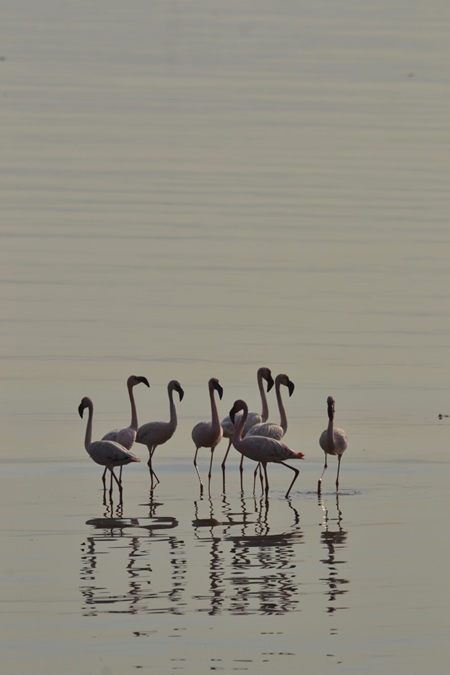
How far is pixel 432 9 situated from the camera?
70.9 meters

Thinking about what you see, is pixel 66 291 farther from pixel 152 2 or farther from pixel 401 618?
pixel 152 2

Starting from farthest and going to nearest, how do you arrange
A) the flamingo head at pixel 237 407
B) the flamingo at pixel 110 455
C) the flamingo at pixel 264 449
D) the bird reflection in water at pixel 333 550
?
the flamingo head at pixel 237 407 → the flamingo at pixel 264 449 → the flamingo at pixel 110 455 → the bird reflection in water at pixel 333 550

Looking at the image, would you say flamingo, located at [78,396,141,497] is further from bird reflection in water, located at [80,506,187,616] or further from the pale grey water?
bird reflection in water, located at [80,506,187,616]

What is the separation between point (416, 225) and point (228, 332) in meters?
7.44

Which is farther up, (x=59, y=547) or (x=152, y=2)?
(x=152, y=2)

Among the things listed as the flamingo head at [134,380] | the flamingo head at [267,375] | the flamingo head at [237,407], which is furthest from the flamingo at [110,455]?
the flamingo head at [267,375]

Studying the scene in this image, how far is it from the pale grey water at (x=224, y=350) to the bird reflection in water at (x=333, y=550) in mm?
33

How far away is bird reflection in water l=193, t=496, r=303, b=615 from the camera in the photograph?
1148 centimetres

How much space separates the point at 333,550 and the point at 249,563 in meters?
0.75

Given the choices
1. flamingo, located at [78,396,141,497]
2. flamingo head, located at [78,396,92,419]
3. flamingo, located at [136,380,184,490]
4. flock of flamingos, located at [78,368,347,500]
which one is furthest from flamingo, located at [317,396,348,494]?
flamingo head, located at [78,396,92,419]

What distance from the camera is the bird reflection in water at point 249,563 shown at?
11484 millimetres

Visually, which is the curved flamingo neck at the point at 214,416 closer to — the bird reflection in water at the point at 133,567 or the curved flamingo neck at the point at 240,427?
the curved flamingo neck at the point at 240,427

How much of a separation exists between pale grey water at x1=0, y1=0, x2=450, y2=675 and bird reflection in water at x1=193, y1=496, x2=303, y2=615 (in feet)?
0.11

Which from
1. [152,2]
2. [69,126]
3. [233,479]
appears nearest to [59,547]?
[233,479]
